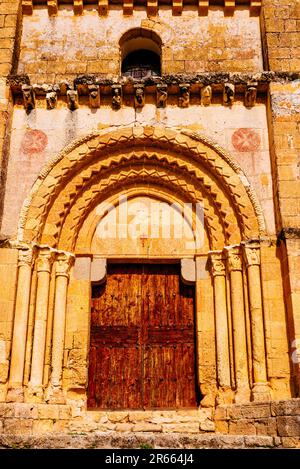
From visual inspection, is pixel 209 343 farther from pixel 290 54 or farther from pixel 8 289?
pixel 290 54

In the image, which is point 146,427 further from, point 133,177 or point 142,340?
point 133,177

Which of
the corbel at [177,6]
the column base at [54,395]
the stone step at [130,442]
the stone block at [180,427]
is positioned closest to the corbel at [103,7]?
the corbel at [177,6]

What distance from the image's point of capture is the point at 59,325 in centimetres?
843

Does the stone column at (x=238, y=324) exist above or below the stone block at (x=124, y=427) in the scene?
above

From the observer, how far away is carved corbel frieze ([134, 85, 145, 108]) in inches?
361

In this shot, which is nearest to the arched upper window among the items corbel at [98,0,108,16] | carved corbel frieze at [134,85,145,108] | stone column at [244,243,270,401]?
corbel at [98,0,108,16]

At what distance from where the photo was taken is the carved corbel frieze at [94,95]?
914cm

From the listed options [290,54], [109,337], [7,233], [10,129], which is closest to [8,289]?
[7,233]

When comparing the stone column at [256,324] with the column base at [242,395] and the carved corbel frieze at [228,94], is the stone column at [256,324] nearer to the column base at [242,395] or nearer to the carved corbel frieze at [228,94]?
the column base at [242,395]

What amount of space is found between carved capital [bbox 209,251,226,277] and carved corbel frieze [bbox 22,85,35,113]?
3.89m

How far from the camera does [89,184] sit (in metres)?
9.34

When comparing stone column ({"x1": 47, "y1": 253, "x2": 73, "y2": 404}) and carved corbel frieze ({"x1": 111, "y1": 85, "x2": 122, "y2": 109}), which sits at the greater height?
carved corbel frieze ({"x1": 111, "y1": 85, "x2": 122, "y2": 109})

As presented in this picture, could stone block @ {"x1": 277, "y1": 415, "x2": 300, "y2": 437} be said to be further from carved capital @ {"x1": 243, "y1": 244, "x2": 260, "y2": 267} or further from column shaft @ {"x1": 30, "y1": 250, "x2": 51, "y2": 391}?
column shaft @ {"x1": 30, "y1": 250, "x2": 51, "y2": 391}
